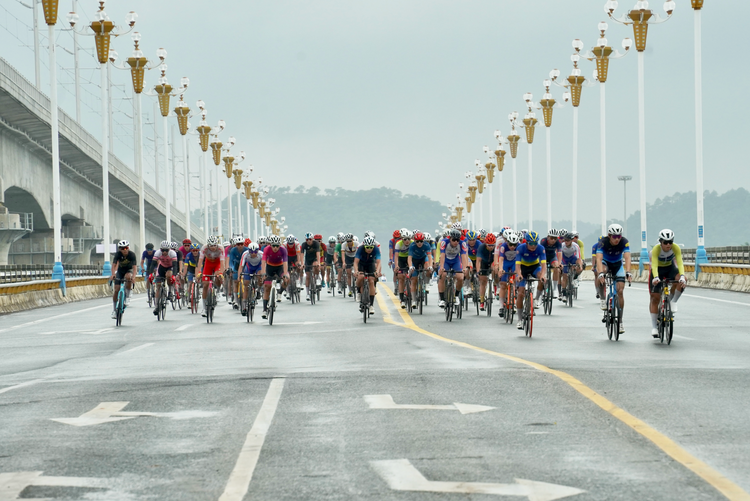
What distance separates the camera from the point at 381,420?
333 inches

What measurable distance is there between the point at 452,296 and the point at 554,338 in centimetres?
526

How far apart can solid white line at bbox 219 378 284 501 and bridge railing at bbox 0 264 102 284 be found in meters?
29.9

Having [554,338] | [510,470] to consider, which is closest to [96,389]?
[510,470]

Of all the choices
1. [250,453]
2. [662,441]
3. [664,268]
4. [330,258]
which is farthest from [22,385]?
[330,258]

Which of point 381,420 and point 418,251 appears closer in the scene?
point 381,420

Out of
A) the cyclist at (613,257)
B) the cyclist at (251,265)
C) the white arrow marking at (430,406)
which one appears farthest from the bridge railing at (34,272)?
the white arrow marking at (430,406)

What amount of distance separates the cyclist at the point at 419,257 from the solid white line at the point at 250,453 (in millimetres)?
13896

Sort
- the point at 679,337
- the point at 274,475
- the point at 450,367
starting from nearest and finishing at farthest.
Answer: the point at 274,475 < the point at 450,367 < the point at 679,337

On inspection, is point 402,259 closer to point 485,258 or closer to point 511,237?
point 485,258

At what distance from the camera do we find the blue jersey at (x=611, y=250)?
17547 mm

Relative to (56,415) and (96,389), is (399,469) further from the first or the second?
(96,389)

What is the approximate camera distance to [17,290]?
105 feet

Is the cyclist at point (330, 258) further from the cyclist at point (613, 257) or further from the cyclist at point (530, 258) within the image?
the cyclist at point (613, 257)

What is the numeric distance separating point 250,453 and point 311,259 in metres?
25.4
